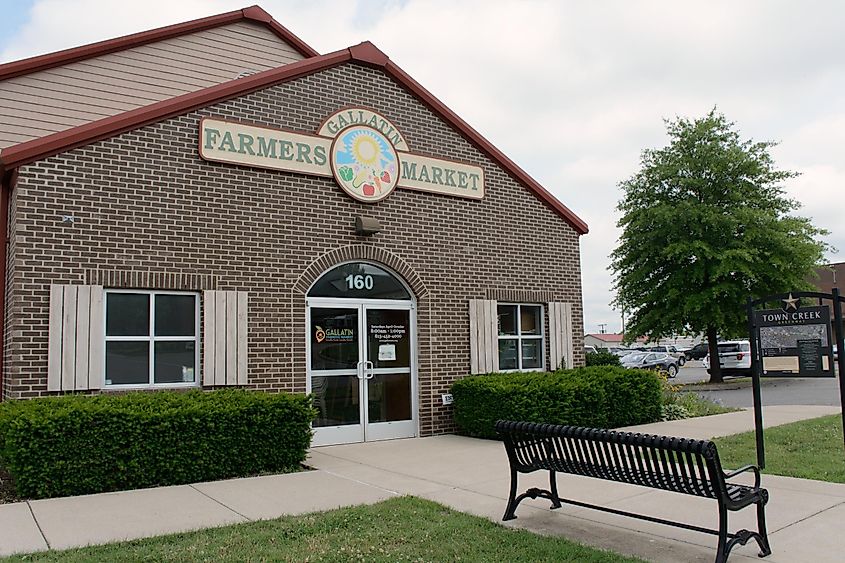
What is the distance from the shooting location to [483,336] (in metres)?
12.4

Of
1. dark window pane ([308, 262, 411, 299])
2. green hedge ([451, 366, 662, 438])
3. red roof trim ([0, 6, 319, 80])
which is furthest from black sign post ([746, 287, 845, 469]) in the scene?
red roof trim ([0, 6, 319, 80])

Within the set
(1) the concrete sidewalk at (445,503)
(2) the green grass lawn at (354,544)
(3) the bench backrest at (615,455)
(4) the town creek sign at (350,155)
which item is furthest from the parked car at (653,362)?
(2) the green grass lawn at (354,544)

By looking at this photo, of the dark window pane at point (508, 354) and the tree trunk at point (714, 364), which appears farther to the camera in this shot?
the tree trunk at point (714, 364)

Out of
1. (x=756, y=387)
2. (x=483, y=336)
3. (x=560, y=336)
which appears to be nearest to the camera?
(x=756, y=387)

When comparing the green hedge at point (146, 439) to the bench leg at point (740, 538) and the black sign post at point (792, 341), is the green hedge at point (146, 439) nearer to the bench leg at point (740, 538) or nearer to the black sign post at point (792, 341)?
the bench leg at point (740, 538)

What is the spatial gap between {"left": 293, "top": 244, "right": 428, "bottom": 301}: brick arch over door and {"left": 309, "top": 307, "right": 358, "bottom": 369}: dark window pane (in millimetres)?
474

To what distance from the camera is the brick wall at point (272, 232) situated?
29.6 ft

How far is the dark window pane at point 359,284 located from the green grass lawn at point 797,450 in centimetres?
532

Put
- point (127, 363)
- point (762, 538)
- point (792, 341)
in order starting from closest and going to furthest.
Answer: point (762, 538) → point (792, 341) → point (127, 363)

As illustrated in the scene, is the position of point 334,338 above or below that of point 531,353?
above

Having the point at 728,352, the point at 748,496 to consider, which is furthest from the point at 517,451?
the point at 728,352

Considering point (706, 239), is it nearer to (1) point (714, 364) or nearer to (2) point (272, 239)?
(1) point (714, 364)

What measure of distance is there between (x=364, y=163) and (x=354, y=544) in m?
7.19

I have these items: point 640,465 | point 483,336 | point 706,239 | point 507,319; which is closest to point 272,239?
point 483,336
